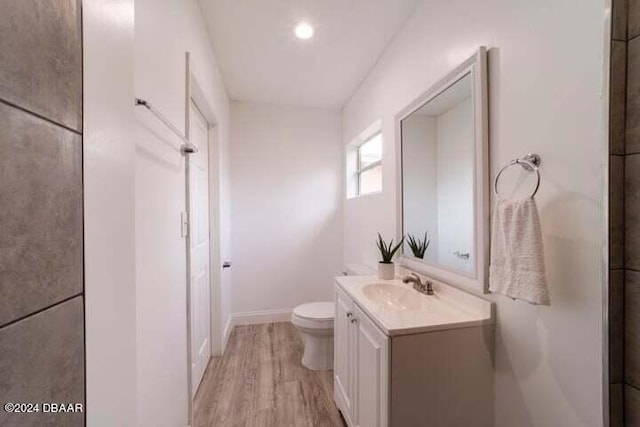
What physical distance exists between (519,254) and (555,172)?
299 millimetres

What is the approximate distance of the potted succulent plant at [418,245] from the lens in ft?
5.37

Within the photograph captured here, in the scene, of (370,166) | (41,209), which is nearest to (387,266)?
(370,166)

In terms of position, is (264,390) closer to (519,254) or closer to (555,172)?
(519,254)

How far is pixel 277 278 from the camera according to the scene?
3.16 meters

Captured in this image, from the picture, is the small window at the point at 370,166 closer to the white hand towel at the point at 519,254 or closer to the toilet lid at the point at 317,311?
the toilet lid at the point at 317,311

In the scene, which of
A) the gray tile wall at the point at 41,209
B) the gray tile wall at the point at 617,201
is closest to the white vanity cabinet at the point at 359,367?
the gray tile wall at the point at 617,201

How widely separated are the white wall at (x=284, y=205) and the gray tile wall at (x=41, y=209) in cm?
263

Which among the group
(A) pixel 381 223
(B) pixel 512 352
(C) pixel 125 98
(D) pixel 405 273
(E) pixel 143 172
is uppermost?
(C) pixel 125 98

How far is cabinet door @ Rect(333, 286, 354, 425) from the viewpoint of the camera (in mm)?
1503

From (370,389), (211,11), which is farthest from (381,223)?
(211,11)

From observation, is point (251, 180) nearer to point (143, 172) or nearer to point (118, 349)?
point (143, 172)

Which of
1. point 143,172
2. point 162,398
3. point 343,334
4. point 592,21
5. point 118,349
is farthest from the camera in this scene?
point 343,334

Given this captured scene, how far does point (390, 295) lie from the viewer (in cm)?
169

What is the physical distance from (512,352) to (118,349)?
1313 millimetres
